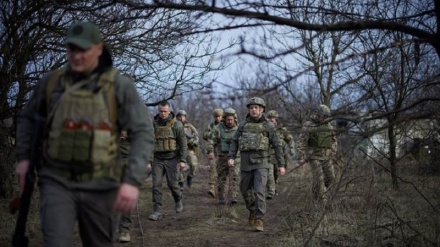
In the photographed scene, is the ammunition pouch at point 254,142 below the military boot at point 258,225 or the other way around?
the other way around

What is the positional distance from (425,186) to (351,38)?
190cm

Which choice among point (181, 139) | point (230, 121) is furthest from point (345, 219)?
point (230, 121)

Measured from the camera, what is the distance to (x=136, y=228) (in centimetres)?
778

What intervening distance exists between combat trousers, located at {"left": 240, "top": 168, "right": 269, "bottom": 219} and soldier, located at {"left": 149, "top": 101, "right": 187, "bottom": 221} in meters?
1.28

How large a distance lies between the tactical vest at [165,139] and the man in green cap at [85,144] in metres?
5.08

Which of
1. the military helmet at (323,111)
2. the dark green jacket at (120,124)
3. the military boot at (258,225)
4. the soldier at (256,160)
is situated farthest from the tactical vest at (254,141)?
the dark green jacket at (120,124)

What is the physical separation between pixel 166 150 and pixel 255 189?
1.78 m

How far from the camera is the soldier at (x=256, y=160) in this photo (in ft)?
25.0

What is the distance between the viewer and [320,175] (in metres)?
5.12

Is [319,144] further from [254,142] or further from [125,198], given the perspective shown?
[254,142]

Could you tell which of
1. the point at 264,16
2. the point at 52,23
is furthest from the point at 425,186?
the point at 52,23

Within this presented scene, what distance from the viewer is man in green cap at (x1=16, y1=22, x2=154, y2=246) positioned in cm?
317

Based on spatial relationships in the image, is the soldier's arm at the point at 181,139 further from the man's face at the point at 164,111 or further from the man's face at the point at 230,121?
the man's face at the point at 230,121

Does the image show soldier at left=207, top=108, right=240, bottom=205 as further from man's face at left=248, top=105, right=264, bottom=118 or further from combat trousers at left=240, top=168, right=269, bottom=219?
man's face at left=248, top=105, right=264, bottom=118
